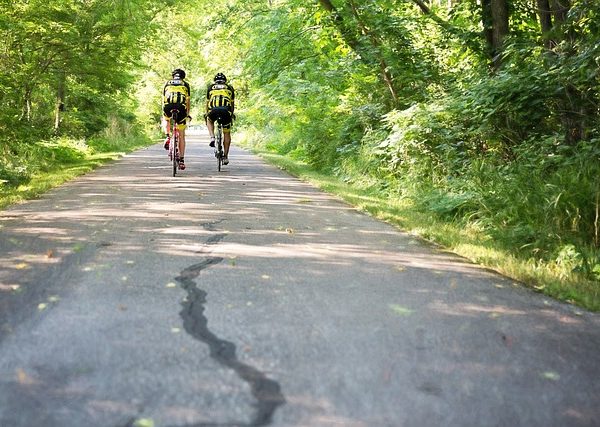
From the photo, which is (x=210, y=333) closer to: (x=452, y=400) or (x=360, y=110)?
(x=452, y=400)

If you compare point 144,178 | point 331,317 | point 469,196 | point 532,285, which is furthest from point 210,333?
point 144,178

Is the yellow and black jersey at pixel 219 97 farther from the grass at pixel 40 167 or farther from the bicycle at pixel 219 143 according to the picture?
the grass at pixel 40 167

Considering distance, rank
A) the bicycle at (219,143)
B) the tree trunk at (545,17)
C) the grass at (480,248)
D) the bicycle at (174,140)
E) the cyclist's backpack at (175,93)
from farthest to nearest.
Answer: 1. the bicycle at (219,143)
2. the bicycle at (174,140)
3. the cyclist's backpack at (175,93)
4. the tree trunk at (545,17)
5. the grass at (480,248)

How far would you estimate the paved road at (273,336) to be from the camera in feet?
9.29

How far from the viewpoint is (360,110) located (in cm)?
1517

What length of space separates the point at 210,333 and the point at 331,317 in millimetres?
821

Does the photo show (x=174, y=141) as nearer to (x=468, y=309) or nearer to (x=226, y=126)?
(x=226, y=126)

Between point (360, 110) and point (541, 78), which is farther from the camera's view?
point (360, 110)

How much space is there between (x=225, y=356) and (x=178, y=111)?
35.7 feet

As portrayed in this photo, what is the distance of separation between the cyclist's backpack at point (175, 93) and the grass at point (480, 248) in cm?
418

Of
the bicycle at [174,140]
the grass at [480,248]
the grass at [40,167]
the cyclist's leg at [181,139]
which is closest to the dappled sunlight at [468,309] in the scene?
the grass at [480,248]

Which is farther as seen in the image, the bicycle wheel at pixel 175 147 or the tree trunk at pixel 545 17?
the bicycle wheel at pixel 175 147

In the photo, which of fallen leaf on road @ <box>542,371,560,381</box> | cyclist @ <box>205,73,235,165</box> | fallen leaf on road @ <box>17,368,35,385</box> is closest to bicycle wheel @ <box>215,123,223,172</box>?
cyclist @ <box>205,73,235,165</box>

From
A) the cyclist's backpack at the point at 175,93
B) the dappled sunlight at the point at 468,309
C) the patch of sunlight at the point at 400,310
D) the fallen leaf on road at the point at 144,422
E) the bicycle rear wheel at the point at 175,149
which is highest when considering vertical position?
the cyclist's backpack at the point at 175,93
